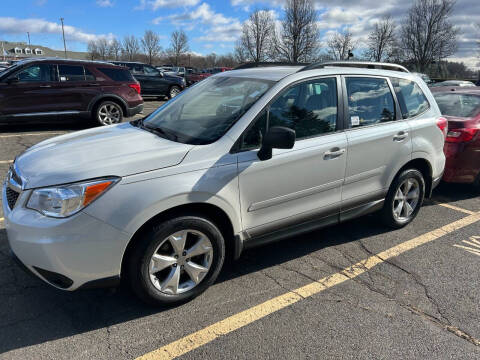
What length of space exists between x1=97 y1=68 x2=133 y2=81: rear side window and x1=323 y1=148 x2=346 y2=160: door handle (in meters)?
8.28

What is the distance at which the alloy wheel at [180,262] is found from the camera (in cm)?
271

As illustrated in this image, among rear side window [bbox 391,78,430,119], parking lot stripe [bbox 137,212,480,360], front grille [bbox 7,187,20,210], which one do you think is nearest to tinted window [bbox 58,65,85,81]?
front grille [bbox 7,187,20,210]

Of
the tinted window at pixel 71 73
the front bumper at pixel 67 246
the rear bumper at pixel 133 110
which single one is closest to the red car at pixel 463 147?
the front bumper at pixel 67 246

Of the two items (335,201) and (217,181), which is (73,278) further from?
(335,201)

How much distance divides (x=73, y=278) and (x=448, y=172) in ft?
16.0

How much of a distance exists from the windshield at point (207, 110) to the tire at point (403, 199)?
1.93 m

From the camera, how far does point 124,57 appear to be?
79375 mm

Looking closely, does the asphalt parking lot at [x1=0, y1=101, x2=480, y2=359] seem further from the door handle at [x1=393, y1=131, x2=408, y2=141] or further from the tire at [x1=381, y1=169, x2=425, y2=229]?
the door handle at [x1=393, y1=131, x2=408, y2=141]

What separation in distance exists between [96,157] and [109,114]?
26.2 feet

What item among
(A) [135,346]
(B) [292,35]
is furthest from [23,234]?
(B) [292,35]

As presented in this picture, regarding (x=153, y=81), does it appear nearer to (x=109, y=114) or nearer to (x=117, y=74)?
(x=117, y=74)

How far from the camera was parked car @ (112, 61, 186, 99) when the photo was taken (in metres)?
17.6

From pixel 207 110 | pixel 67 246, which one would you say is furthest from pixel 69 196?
pixel 207 110

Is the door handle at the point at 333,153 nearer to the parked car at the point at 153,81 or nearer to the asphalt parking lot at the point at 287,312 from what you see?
the asphalt parking lot at the point at 287,312
